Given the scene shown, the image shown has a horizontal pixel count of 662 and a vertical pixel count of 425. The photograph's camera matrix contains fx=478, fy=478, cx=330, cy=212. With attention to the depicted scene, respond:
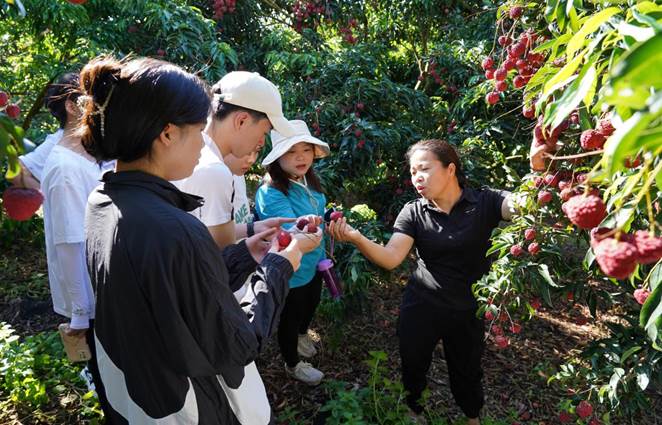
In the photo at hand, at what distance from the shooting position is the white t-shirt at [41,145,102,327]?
2.01 m

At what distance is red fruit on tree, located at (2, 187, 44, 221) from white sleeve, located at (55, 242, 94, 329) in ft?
3.10

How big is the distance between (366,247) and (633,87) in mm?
1928

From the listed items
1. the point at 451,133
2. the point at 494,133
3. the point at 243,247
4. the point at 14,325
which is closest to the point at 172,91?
the point at 243,247

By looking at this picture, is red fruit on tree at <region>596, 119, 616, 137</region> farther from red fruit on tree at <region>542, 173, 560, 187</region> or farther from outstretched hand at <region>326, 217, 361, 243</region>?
outstretched hand at <region>326, 217, 361, 243</region>

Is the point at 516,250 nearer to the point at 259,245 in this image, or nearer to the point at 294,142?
the point at 259,245

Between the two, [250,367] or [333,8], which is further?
[333,8]

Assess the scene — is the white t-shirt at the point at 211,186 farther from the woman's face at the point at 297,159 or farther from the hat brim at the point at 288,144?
the woman's face at the point at 297,159

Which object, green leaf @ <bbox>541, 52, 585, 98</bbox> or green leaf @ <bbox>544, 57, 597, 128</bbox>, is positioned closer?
green leaf @ <bbox>544, 57, 597, 128</bbox>

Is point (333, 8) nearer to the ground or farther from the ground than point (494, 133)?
farther from the ground

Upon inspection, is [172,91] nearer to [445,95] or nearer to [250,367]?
[250,367]

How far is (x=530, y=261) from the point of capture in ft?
6.52

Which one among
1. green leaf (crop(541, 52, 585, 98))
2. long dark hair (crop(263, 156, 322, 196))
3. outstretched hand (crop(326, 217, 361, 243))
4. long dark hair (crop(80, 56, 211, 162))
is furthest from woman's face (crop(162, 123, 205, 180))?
long dark hair (crop(263, 156, 322, 196))

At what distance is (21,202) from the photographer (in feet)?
3.81

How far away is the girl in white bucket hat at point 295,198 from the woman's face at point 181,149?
1.42 metres
